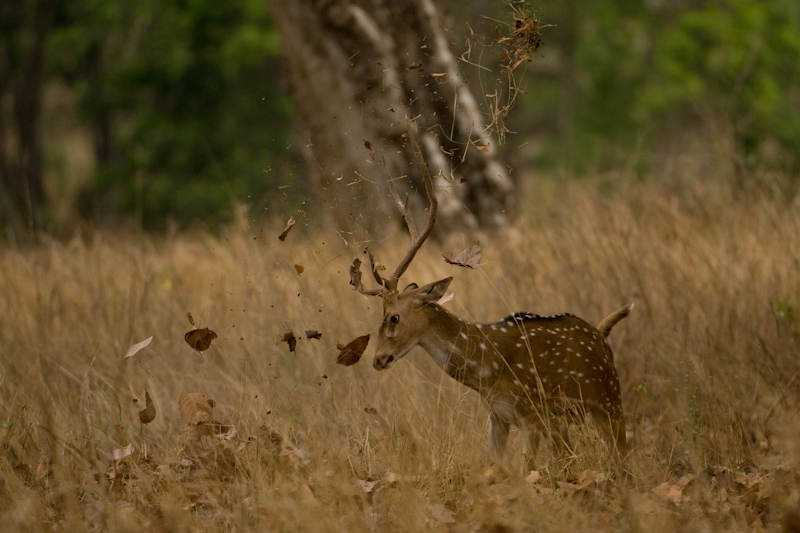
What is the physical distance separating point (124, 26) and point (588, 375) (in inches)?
561

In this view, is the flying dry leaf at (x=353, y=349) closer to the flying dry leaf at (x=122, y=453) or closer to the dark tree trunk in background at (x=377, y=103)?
the flying dry leaf at (x=122, y=453)

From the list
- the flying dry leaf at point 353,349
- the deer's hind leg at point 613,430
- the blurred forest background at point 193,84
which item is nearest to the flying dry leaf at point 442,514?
the flying dry leaf at point 353,349

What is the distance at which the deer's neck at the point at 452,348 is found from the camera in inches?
180

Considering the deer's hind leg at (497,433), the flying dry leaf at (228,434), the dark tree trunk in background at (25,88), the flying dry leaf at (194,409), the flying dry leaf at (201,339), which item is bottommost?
the dark tree trunk in background at (25,88)

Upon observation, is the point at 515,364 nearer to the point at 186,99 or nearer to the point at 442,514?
the point at 442,514

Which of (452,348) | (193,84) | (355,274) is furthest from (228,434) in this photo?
(193,84)

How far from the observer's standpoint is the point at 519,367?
463 cm

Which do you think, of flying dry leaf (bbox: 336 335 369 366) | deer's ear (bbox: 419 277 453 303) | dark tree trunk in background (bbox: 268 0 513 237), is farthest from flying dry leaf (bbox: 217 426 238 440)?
dark tree trunk in background (bbox: 268 0 513 237)

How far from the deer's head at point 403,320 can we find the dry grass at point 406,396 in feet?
1.26

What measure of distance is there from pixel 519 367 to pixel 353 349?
2.64 feet

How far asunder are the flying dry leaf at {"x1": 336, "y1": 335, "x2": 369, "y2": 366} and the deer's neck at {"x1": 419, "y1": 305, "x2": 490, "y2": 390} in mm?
271

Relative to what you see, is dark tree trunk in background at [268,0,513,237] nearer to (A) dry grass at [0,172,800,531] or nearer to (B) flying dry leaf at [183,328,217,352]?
(A) dry grass at [0,172,800,531]

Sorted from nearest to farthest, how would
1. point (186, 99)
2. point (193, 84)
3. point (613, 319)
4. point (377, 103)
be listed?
point (613, 319) < point (377, 103) < point (193, 84) < point (186, 99)

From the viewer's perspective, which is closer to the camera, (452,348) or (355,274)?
(355,274)
